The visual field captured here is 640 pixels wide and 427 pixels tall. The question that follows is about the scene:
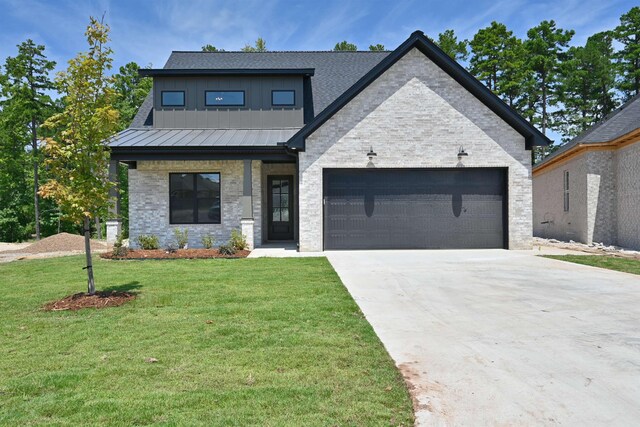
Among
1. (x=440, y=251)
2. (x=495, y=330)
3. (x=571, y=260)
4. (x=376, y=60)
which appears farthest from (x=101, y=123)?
(x=376, y=60)

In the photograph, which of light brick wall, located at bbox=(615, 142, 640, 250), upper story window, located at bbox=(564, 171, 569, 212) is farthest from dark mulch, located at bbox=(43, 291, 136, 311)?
upper story window, located at bbox=(564, 171, 569, 212)

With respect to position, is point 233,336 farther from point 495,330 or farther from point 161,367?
point 495,330

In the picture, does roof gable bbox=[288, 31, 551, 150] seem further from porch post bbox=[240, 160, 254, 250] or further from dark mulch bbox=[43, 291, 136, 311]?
dark mulch bbox=[43, 291, 136, 311]

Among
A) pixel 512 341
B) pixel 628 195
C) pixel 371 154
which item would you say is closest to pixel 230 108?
pixel 371 154

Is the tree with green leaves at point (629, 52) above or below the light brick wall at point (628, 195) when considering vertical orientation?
above

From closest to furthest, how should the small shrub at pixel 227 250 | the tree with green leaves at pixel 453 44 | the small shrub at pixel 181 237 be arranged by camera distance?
the small shrub at pixel 227 250 → the small shrub at pixel 181 237 → the tree with green leaves at pixel 453 44

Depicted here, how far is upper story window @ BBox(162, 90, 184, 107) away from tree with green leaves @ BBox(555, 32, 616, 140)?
31655mm

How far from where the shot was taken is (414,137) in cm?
1329

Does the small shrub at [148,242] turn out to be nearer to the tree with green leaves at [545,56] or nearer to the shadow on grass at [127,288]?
the shadow on grass at [127,288]

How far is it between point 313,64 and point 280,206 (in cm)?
742

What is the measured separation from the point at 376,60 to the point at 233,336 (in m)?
17.5

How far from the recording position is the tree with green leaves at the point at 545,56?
33000 millimetres

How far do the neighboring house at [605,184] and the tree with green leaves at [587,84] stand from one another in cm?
1827

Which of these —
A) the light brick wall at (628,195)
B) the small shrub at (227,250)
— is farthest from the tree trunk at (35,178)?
the light brick wall at (628,195)
